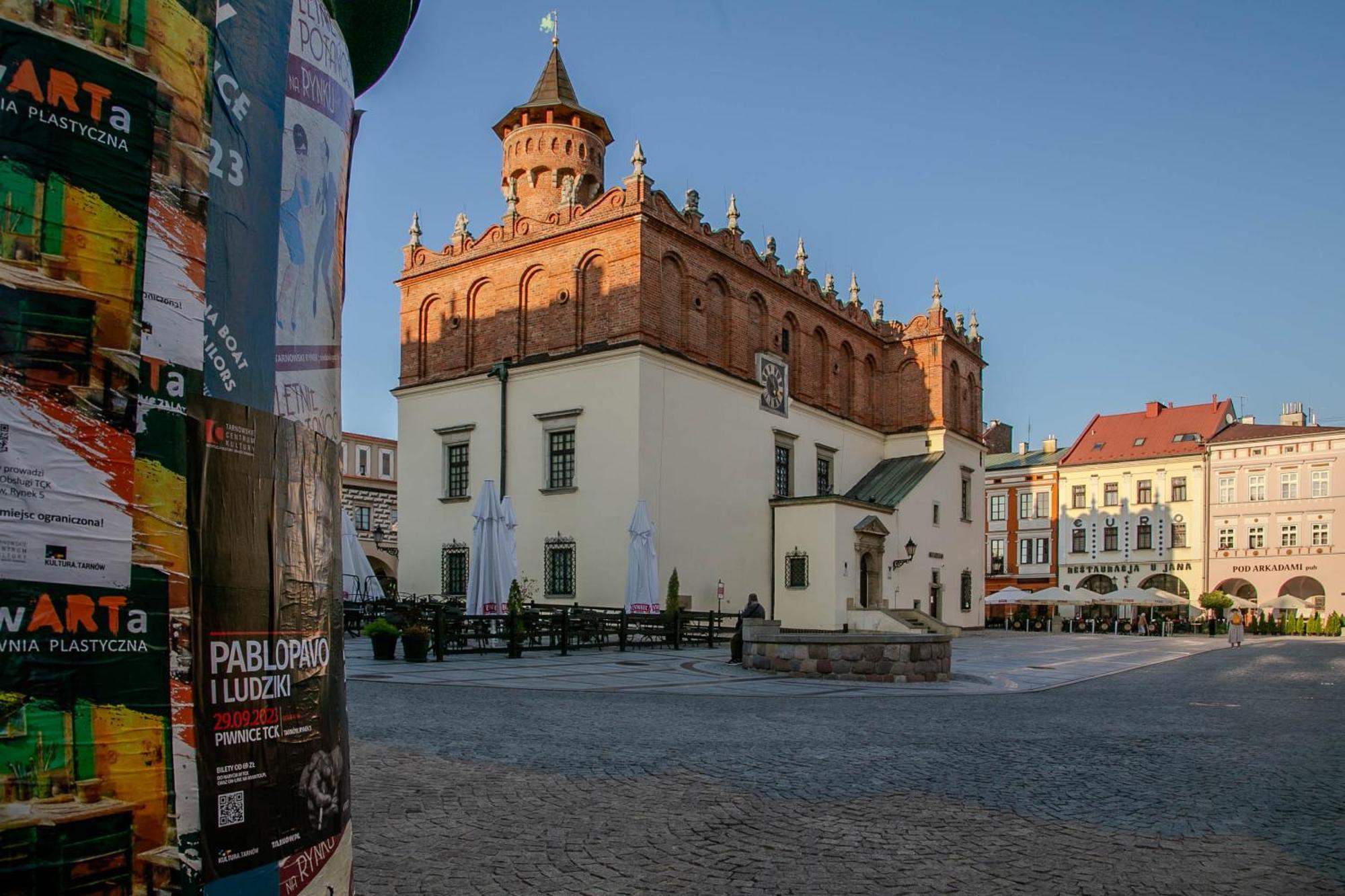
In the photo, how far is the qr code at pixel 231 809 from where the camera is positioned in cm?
225

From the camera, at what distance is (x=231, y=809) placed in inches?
89.3

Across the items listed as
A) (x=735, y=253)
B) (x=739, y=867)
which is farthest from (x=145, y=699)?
(x=735, y=253)

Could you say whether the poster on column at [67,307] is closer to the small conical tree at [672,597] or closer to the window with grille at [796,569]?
the small conical tree at [672,597]

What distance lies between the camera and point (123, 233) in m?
2.16

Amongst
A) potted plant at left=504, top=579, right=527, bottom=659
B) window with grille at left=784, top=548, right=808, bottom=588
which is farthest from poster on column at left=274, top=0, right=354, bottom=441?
window with grille at left=784, top=548, right=808, bottom=588

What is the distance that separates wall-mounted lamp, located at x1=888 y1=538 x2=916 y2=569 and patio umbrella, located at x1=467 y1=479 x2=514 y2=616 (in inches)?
737

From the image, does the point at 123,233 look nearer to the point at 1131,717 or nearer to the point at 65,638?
the point at 65,638

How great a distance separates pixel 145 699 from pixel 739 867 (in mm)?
4128

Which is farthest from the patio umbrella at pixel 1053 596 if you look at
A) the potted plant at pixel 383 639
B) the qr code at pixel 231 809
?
the qr code at pixel 231 809

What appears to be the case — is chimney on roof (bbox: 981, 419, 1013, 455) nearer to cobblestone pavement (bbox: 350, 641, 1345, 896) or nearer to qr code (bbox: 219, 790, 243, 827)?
cobblestone pavement (bbox: 350, 641, 1345, 896)

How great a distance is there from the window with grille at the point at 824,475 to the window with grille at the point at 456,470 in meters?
13.0

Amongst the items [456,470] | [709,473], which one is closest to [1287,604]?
[709,473]

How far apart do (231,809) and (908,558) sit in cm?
3809

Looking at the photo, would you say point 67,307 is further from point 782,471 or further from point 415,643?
point 782,471
